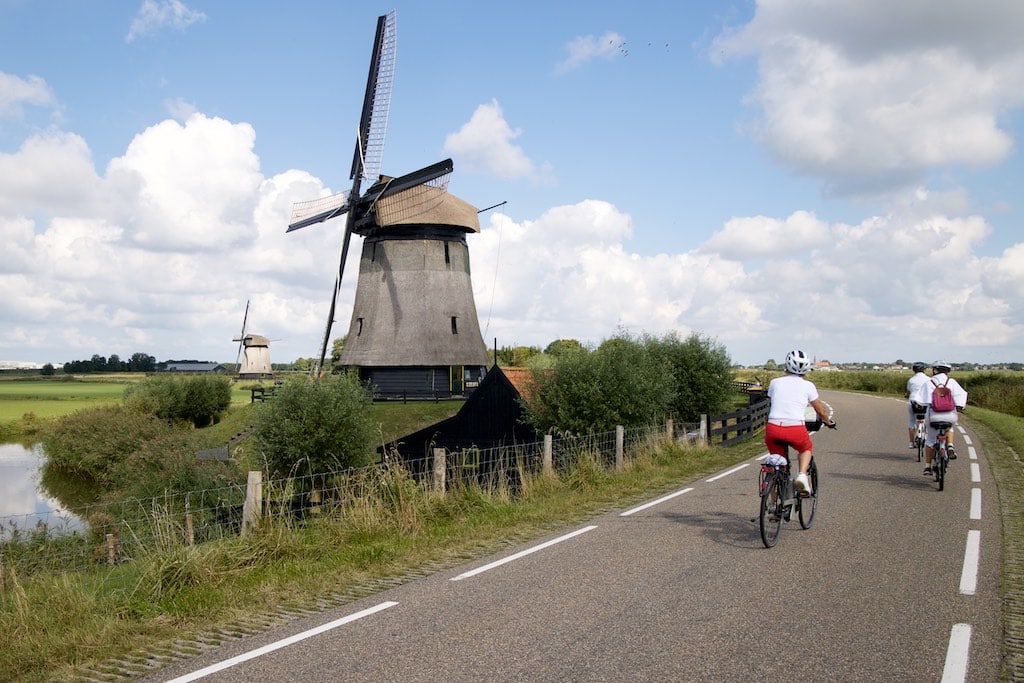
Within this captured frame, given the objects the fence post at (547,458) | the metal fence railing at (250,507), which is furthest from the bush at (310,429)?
the fence post at (547,458)

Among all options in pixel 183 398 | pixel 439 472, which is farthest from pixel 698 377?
pixel 183 398

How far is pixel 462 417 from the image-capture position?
3117 centimetres

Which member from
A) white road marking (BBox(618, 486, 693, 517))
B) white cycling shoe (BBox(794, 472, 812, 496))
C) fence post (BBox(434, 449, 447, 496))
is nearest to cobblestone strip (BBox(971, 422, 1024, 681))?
white cycling shoe (BBox(794, 472, 812, 496))

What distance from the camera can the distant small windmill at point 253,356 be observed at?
328ft

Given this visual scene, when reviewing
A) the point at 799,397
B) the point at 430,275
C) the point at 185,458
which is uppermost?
the point at 430,275

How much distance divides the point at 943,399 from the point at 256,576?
11.4 m

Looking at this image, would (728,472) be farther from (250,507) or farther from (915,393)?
(250,507)

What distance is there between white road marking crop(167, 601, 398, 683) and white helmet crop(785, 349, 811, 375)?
18.1ft

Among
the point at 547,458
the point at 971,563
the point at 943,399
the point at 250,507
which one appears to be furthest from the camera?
the point at 547,458

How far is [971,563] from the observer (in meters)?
8.11

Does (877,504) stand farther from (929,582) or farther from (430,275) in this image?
(430,275)

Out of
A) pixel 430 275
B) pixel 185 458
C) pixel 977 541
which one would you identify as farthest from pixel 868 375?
pixel 977 541

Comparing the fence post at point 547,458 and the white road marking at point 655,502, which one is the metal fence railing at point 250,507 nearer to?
the fence post at point 547,458

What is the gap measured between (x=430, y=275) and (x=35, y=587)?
3586 cm
